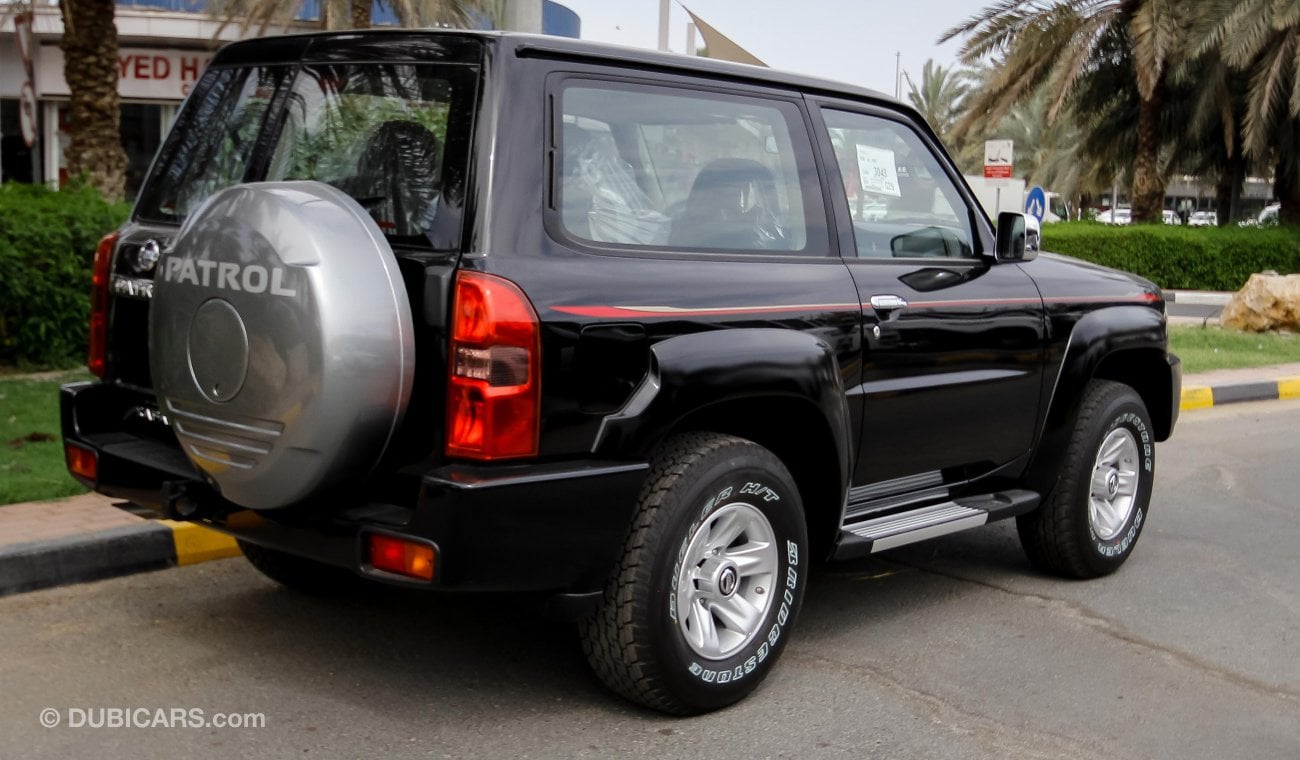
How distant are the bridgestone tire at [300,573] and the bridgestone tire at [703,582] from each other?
4.96ft

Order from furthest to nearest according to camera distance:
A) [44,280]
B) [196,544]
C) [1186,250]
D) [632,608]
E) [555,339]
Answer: [1186,250] < [44,280] < [196,544] < [632,608] < [555,339]

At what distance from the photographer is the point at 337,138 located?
407 cm

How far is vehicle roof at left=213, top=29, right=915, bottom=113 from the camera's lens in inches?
151

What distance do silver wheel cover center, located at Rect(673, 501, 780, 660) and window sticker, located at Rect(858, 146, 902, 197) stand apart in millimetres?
1426

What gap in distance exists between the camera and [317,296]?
3.46 m

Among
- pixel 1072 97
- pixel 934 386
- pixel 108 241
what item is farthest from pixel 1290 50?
pixel 108 241

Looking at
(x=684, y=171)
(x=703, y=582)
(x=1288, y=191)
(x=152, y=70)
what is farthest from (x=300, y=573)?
(x=1288, y=191)

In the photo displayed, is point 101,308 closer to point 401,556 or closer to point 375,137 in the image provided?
point 375,137

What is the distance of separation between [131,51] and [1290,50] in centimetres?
2142

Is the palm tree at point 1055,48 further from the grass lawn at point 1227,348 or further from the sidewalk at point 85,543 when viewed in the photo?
the sidewalk at point 85,543

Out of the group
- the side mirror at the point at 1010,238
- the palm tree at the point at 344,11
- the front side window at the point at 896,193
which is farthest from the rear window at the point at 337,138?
the palm tree at the point at 344,11

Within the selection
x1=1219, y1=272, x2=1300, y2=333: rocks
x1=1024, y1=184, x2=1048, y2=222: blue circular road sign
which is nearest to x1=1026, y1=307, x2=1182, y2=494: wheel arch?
x1=1024, y1=184, x2=1048, y2=222: blue circular road sign

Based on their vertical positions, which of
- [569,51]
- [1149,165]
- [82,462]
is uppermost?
[1149,165]

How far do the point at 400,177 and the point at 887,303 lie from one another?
170 centimetres
